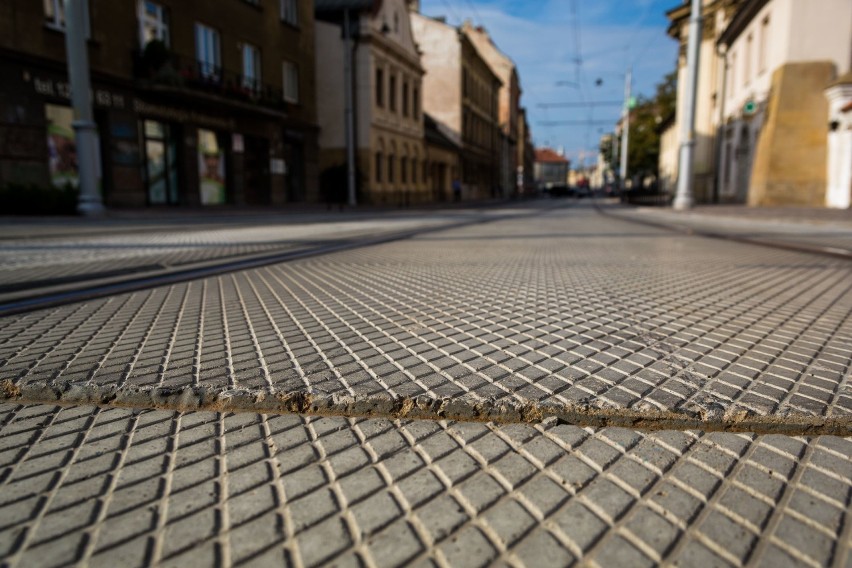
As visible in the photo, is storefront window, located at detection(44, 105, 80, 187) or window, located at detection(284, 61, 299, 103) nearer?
storefront window, located at detection(44, 105, 80, 187)

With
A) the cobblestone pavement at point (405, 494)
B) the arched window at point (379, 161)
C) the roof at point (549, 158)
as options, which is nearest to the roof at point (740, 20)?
the arched window at point (379, 161)

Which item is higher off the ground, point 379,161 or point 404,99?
point 404,99

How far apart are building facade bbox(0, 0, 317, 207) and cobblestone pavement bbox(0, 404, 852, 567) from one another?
16254 millimetres

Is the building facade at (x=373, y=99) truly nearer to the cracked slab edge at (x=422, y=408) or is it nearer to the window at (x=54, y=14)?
the window at (x=54, y=14)

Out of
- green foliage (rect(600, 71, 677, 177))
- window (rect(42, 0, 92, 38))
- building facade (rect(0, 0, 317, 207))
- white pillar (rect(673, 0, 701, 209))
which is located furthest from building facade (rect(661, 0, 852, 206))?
green foliage (rect(600, 71, 677, 177))

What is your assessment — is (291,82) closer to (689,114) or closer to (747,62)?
(689,114)

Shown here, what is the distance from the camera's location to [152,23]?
19.1 metres

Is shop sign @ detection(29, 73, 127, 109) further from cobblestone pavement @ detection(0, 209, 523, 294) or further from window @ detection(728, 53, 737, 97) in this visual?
window @ detection(728, 53, 737, 97)

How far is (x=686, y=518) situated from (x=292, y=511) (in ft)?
2.90

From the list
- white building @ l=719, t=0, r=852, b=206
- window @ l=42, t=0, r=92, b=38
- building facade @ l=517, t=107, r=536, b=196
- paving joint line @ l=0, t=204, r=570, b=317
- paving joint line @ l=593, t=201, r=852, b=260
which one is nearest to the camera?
paving joint line @ l=0, t=204, r=570, b=317

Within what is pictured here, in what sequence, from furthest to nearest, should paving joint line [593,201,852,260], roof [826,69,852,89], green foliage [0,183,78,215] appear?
1. roof [826,69,852,89]
2. green foliage [0,183,78,215]
3. paving joint line [593,201,852,260]

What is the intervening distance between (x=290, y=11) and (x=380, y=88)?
699cm

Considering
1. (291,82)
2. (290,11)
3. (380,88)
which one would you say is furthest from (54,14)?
(380,88)

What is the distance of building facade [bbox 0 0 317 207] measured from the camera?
15.1m
